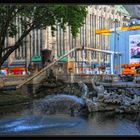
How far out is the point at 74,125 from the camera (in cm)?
1644

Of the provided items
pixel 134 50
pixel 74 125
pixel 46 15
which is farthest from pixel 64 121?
pixel 134 50

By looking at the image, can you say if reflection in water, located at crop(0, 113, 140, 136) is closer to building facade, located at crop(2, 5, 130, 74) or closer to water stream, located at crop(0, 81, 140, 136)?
water stream, located at crop(0, 81, 140, 136)

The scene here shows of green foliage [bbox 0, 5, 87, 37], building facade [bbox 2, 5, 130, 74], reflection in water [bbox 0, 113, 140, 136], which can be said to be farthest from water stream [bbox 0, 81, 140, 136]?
building facade [bbox 2, 5, 130, 74]

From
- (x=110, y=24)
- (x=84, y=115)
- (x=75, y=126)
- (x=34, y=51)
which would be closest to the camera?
(x=75, y=126)

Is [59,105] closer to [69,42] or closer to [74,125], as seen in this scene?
[74,125]

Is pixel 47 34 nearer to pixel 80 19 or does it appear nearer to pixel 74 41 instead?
pixel 74 41

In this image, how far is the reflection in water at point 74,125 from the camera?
14.4 m

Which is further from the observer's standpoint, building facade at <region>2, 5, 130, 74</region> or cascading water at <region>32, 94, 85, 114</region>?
building facade at <region>2, 5, 130, 74</region>

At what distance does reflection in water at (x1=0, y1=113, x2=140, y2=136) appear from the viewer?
14.4 metres

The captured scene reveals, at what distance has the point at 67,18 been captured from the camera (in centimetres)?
2352

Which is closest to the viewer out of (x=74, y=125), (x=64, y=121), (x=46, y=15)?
(x=74, y=125)

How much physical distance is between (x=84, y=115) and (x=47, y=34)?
77.3 ft

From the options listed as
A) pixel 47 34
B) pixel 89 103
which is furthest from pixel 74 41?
pixel 89 103

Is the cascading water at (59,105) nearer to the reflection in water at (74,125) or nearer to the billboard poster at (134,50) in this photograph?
the reflection in water at (74,125)
